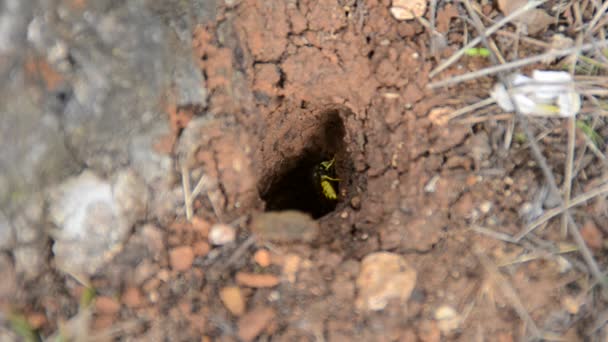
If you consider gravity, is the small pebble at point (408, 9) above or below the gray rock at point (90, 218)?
above

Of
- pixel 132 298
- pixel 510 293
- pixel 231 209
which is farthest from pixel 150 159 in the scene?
pixel 510 293

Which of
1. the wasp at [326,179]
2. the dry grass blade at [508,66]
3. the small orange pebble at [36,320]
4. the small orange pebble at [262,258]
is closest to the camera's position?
the small orange pebble at [36,320]

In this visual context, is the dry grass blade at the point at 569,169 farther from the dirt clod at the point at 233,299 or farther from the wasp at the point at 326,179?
the wasp at the point at 326,179

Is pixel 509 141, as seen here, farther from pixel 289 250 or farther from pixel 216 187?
pixel 216 187

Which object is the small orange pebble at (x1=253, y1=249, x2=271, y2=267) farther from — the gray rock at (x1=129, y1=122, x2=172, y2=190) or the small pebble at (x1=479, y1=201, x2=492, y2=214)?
the small pebble at (x1=479, y1=201, x2=492, y2=214)

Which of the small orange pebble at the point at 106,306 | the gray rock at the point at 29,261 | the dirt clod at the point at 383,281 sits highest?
the gray rock at the point at 29,261

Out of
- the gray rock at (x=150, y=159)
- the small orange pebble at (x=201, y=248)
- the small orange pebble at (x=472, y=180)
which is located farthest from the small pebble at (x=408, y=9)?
the small orange pebble at (x=201, y=248)
